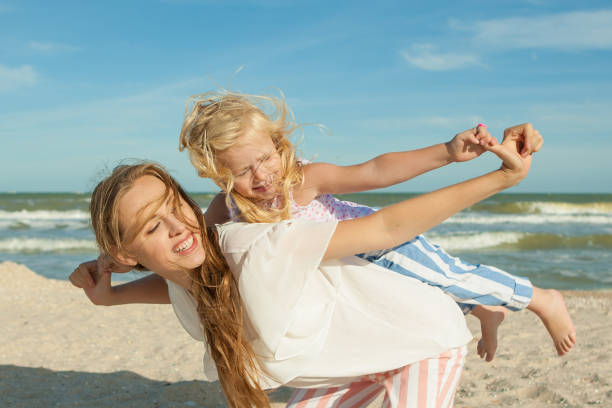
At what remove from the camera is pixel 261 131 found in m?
2.85

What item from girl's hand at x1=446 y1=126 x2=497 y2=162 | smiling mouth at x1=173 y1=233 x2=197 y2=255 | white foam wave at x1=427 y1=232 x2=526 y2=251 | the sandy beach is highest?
girl's hand at x1=446 y1=126 x2=497 y2=162

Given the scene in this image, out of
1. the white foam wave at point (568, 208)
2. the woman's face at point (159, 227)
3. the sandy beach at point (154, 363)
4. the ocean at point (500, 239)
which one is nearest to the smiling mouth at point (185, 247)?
the woman's face at point (159, 227)

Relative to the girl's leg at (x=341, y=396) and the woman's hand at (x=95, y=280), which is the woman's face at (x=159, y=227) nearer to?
the woman's hand at (x=95, y=280)

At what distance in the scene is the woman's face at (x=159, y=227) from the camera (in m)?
1.88

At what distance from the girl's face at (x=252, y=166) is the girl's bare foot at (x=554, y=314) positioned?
1418 mm

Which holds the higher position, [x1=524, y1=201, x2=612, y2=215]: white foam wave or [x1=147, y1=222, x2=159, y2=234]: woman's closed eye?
[x1=147, y1=222, x2=159, y2=234]: woman's closed eye

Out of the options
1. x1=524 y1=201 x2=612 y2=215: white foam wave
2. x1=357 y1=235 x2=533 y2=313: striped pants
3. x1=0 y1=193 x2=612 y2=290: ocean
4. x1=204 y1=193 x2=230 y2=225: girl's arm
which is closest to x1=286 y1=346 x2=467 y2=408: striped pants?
x1=357 y1=235 x2=533 y2=313: striped pants

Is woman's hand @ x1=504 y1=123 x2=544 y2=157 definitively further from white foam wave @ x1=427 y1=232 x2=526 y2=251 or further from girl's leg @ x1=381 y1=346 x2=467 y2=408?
white foam wave @ x1=427 y1=232 x2=526 y2=251

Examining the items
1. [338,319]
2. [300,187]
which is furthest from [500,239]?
[338,319]

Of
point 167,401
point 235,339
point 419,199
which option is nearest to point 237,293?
point 235,339

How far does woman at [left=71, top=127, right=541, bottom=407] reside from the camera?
181cm

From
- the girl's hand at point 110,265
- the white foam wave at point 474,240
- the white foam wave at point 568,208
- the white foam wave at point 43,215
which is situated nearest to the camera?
the girl's hand at point 110,265

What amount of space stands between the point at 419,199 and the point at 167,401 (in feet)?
8.92

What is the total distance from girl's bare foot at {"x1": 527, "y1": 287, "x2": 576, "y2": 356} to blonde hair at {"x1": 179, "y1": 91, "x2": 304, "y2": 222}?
4.30 ft
